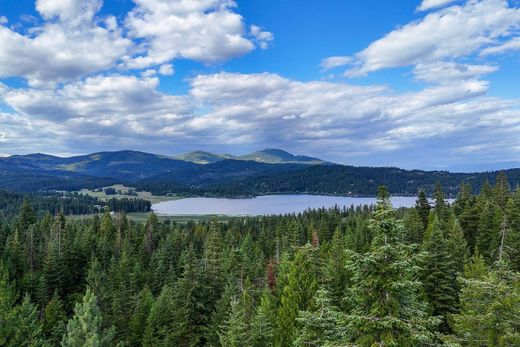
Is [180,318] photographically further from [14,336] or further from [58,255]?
[58,255]

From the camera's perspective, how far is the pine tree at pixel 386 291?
41.4 feet

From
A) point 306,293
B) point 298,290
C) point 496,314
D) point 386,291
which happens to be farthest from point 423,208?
point 386,291

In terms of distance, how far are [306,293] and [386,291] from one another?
1766 cm

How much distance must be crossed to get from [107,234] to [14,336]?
2538 inches

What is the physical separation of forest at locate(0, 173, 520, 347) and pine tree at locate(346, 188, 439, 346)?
4 centimetres

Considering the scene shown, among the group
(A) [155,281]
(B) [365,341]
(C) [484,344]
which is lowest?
(A) [155,281]

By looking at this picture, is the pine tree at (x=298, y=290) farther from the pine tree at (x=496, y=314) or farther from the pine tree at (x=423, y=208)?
the pine tree at (x=423, y=208)

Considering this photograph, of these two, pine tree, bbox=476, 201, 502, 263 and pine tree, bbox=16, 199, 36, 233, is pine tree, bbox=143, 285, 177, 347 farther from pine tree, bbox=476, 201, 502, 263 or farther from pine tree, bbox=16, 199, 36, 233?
pine tree, bbox=16, 199, 36, 233

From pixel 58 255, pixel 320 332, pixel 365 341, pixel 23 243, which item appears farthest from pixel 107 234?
pixel 365 341

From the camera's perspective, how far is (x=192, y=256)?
1615 inches

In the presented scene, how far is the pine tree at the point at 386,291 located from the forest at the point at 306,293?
0.04 metres

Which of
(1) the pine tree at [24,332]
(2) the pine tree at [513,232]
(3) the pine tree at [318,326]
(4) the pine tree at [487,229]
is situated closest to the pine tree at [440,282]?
(2) the pine tree at [513,232]

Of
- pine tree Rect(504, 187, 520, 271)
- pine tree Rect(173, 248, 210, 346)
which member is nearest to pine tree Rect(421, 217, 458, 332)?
pine tree Rect(504, 187, 520, 271)

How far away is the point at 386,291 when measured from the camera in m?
13.1
